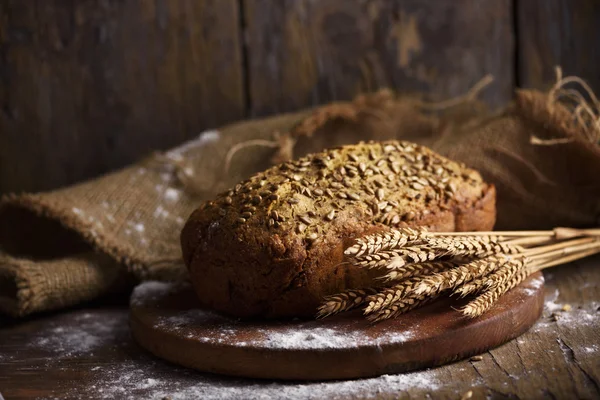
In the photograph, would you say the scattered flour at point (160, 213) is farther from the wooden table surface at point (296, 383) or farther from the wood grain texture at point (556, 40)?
the wood grain texture at point (556, 40)

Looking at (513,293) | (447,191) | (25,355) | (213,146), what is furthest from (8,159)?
(513,293)

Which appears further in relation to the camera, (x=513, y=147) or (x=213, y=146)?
(x=213, y=146)

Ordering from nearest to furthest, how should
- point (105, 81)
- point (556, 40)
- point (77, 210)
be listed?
point (77, 210) → point (105, 81) → point (556, 40)

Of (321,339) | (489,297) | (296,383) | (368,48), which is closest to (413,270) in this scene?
(489,297)

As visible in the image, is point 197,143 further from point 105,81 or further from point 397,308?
point 397,308

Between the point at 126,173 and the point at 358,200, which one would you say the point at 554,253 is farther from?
the point at 126,173

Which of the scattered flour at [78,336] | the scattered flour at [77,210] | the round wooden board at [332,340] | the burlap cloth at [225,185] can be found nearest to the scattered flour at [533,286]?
the round wooden board at [332,340]

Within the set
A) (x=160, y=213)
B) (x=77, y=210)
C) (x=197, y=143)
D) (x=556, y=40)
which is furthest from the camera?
(x=556, y=40)
